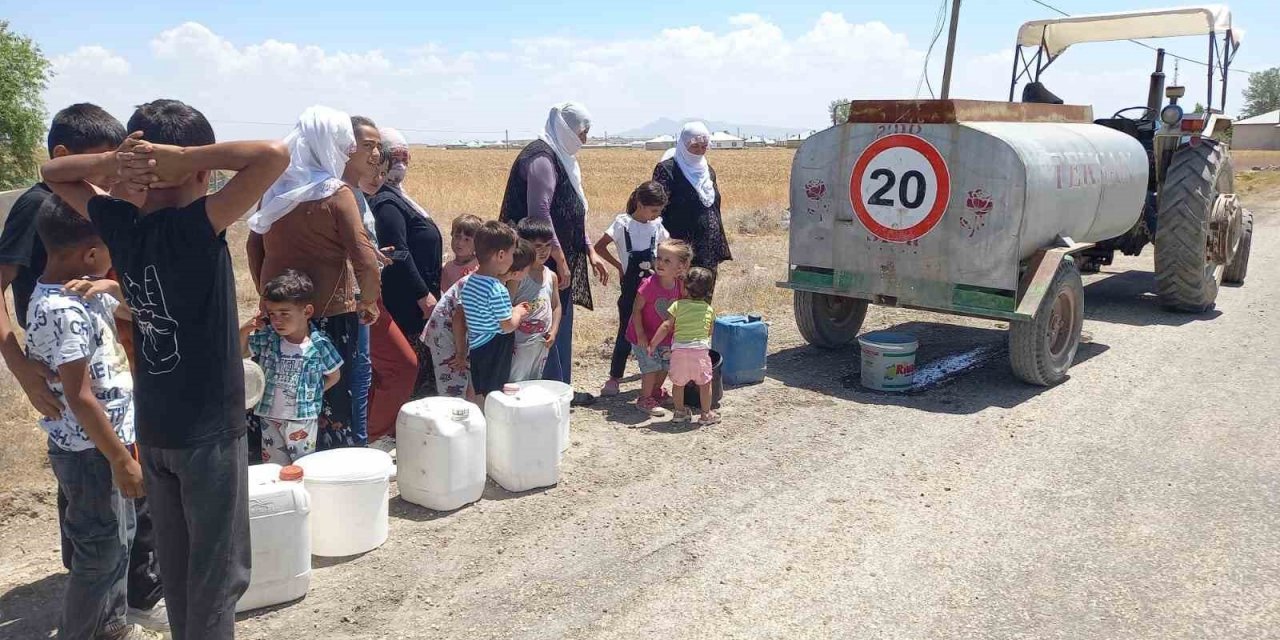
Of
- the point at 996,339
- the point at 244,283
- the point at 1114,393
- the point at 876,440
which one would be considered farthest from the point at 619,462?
the point at 244,283

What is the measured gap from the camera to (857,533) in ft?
14.0

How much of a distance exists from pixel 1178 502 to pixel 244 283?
8.79m

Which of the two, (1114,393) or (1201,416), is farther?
(1114,393)

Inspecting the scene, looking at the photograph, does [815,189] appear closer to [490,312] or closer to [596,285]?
[490,312]

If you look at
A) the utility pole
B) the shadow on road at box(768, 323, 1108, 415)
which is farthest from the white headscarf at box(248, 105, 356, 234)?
the utility pole

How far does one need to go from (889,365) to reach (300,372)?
4072 millimetres

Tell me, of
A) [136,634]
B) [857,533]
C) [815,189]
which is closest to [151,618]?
[136,634]

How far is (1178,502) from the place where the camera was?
182 inches

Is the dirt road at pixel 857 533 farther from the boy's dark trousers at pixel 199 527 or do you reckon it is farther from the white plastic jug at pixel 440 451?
the boy's dark trousers at pixel 199 527

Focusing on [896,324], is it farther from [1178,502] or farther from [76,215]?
[76,215]

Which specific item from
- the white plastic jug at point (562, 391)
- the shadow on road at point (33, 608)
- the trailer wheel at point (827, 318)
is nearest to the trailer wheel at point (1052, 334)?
the trailer wheel at point (827, 318)

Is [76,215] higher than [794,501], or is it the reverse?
[76,215]

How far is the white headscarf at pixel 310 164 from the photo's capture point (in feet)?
13.3

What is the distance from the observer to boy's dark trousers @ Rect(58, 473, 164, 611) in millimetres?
3451
